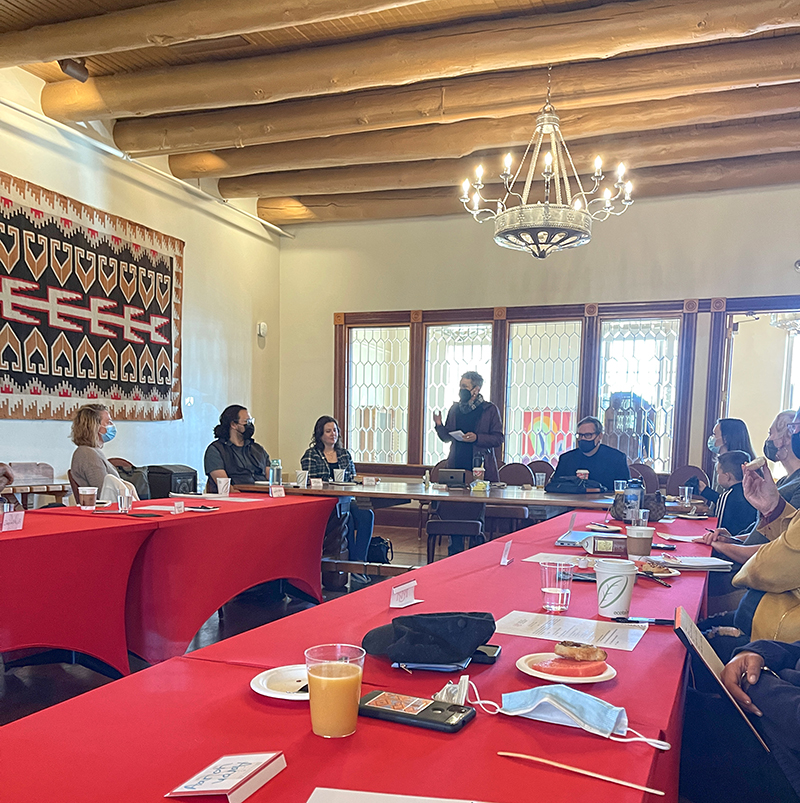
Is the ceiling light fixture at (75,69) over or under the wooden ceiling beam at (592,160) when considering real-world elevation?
over

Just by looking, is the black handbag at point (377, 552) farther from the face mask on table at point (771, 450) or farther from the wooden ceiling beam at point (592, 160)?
the wooden ceiling beam at point (592, 160)

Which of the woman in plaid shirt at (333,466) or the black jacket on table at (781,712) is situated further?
the woman in plaid shirt at (333,466)

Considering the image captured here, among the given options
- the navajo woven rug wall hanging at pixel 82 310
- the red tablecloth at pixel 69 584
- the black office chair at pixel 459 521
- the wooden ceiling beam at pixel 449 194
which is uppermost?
the wooden ceiling beam at pixel 449 194

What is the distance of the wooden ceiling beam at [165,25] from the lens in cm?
413

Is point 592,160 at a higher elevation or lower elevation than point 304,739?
higher

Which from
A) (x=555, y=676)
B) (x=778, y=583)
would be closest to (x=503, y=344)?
(x=778, y=583)

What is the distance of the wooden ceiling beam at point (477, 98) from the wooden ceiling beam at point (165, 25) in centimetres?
123

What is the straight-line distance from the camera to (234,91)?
17.3 feet

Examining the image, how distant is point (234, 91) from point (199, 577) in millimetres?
3705

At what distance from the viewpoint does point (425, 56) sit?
474 cm

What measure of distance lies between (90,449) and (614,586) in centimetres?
359

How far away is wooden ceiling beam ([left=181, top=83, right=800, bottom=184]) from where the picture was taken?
17.8 feet

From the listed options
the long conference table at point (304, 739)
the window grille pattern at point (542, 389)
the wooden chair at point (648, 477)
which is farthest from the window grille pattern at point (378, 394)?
the long conference table at point (304, 739)

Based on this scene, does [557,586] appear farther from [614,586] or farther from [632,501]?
[632,501]
